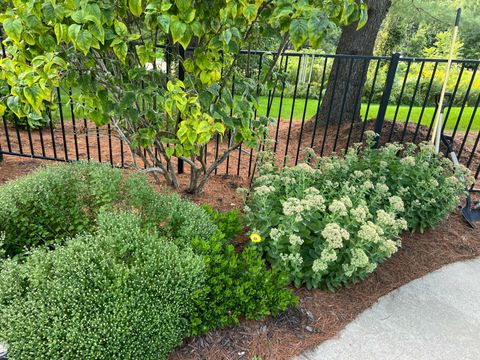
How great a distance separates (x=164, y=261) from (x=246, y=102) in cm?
127

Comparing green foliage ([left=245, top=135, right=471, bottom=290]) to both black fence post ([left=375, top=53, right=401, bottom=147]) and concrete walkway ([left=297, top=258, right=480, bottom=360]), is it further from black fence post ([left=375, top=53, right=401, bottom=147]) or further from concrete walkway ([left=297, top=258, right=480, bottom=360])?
black fence post ([left=375, top=53, right=401, bottom=147])

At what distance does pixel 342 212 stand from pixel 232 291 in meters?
0.91

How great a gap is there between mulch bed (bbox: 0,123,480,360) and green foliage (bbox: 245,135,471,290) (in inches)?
5.6

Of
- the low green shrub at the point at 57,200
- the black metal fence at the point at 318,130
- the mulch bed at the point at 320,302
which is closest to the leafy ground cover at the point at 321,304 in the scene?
the mulch bed at the point at 320,302

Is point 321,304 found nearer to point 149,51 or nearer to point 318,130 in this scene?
point 149,51

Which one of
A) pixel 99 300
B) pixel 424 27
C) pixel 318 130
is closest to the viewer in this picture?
pixel 99 300

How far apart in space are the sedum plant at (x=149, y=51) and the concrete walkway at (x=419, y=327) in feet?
5.18

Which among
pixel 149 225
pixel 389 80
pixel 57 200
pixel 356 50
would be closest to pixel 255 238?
pixel 149 225

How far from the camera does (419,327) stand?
2.49 m

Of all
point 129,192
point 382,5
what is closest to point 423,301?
point 129,192

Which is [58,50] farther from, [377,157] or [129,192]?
[377,157]

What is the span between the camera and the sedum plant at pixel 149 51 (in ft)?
6.36

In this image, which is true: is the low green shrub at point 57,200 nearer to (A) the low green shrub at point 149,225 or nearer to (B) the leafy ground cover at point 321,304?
(A) the low green shrub at point 149,225

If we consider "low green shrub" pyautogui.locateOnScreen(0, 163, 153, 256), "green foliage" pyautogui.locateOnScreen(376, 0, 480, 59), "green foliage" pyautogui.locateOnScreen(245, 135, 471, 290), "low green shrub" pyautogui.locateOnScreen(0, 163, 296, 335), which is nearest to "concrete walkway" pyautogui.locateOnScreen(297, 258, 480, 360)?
"green foliage" pyautogui.locateOnScreen(245, 135, 471, 290)
